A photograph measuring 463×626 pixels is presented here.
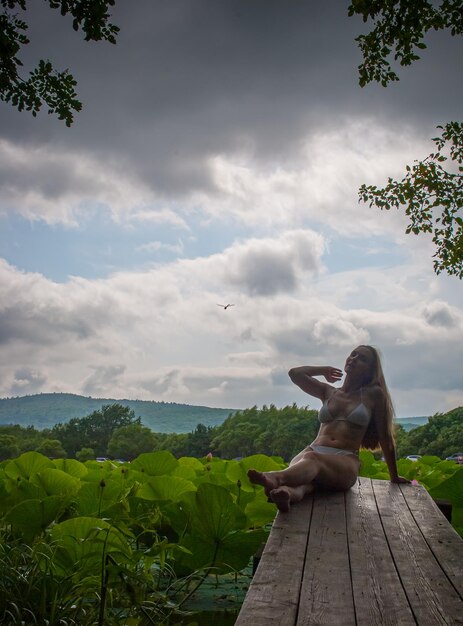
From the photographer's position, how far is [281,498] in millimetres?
3166

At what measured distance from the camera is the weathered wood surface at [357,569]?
1.79 m

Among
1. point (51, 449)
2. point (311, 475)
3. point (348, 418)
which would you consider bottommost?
point (51, 449)

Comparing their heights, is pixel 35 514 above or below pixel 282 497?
below

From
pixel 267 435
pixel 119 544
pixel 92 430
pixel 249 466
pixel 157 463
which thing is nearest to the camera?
pixel 119 544

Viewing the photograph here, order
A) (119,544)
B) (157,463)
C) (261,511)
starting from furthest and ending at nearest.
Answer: (157,463) → (261,511) → (119,544)

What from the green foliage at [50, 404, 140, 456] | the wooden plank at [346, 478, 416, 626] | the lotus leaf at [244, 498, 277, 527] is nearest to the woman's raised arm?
the lotus leaf at [244, 498, 277, 527]

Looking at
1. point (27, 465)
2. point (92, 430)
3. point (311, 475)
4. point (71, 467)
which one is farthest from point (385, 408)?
point (92, 430)

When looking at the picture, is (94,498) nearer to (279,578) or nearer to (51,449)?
(279,578)

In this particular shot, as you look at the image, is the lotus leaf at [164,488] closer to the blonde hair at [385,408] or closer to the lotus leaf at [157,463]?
the lotus leaf at [157,463]

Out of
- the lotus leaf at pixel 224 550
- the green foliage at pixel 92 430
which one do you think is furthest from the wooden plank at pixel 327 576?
the green foliage at pixel 92 430

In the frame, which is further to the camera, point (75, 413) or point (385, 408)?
point (75, 413)

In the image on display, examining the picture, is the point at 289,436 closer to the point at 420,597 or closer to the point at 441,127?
the point at 441,127

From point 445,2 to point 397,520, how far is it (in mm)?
3977

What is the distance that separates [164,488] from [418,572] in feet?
6.57
